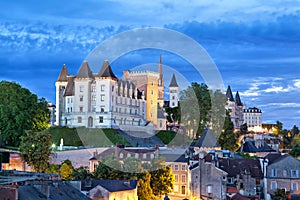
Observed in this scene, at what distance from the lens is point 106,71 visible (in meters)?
92.4

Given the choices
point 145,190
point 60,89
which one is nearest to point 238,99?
point 60,89

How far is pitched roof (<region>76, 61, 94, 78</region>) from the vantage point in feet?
308

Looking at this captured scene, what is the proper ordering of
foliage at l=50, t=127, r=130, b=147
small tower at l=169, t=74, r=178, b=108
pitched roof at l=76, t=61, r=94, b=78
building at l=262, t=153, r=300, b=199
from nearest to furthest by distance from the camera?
building at l=262, t=153, r=300, b=199
foliage at l=50, t=127, r=130, b=147
pitched roof at l=76, t=61, r=94, b=78
small tower at l=169, t=74, r=178, b=108

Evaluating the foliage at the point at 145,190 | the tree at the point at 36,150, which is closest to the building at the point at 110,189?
the foliage at the point at 145,190

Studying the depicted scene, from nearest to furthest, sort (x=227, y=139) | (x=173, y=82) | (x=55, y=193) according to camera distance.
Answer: (x=55, y=193), (x=227, y=139), (x=173, y=82)

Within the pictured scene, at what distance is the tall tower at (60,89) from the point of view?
96.6m

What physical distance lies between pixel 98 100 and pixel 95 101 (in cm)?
65

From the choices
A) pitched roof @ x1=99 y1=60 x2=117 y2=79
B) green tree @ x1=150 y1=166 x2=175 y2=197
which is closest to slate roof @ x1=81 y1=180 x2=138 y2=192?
green tree @ x1=150 y1=166 x2=175 y2=197

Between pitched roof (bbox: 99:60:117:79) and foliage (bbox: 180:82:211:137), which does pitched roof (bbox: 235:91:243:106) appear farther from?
pitched roof (bbox: 99:60:117:79)

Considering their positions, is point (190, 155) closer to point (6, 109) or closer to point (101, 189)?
point (6, 109)

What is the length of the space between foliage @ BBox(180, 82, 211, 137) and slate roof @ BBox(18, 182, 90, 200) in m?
56.2

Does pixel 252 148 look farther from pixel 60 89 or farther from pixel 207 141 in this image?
pixel 60 89

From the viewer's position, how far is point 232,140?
3863 inches

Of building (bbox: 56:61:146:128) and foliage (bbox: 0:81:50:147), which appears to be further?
building (bbox: 56:61:146:128)
